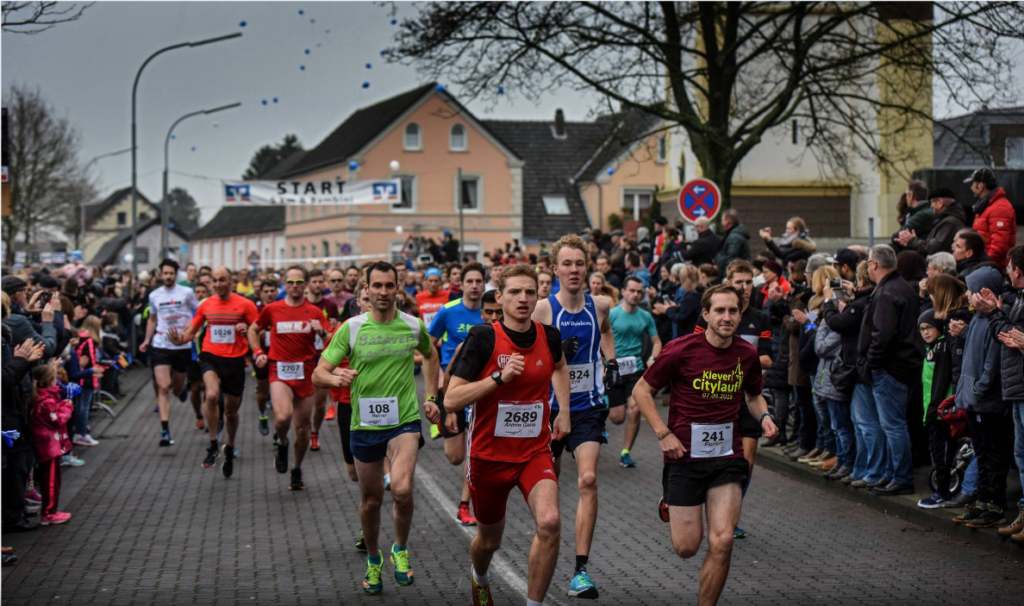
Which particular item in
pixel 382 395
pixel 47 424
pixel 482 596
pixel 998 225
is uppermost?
pixel 998 225

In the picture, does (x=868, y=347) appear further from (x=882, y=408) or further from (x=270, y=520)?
(x=270, y=520)

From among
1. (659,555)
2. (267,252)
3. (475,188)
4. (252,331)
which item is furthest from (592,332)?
(267,252)

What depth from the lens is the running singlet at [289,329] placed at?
12.8m

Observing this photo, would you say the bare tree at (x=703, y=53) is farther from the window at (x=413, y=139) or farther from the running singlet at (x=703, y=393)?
the window at (x=413, y=139)

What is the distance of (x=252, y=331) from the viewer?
1270 cm

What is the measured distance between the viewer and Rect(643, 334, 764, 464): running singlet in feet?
22.7

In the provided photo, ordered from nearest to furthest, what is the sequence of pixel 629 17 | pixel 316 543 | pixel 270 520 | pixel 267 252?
pixel 316 543 < pixel 270 520 < pixel 629 17 < pixel 267 252

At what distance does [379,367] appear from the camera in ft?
27.9

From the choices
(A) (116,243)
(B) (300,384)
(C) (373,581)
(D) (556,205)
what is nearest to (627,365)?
(B) (300,384)

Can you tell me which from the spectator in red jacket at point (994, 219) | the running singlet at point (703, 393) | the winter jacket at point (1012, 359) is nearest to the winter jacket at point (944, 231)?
the spectator in red jacket at point (994, 219)

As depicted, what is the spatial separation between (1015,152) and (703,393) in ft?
62.2

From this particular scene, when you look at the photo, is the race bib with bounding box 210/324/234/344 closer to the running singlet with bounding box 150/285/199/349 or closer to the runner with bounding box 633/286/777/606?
the running singlet with bounding box 150/285/199/349

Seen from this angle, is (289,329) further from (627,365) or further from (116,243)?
(116,243)

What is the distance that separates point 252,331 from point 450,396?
624cm
